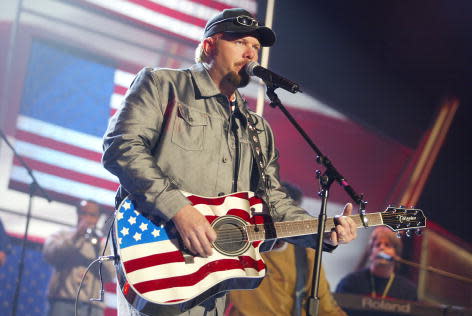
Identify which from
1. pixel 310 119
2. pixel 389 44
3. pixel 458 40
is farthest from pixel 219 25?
pixel 458 40

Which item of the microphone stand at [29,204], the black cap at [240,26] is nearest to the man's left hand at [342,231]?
the black cap at [240,26]

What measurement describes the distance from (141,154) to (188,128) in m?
0.37

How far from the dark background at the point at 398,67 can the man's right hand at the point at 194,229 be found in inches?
165

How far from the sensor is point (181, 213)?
2430 mm

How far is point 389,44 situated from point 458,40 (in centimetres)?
79

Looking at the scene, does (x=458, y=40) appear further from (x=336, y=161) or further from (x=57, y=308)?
(x=57, y=308)

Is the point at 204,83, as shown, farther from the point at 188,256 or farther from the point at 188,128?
the point at 188,256

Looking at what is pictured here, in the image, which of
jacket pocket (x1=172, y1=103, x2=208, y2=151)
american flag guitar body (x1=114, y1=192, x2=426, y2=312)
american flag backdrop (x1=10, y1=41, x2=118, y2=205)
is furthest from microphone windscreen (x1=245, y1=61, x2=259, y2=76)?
american flag backdrop (x1=10, y1=41, x2=118, y2=205)

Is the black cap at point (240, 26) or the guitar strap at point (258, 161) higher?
the black cap at point (240, 26)

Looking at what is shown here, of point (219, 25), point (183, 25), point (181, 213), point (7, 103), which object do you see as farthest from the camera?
point (183, 25)

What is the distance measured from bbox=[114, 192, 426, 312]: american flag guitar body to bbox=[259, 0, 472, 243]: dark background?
3928mm

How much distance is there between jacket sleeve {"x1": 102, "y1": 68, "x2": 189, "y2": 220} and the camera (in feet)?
8.02

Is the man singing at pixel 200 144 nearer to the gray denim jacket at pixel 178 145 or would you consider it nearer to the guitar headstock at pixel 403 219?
the gray denim jacket at pixel 178 145

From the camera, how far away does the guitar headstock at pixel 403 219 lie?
10.0ft
